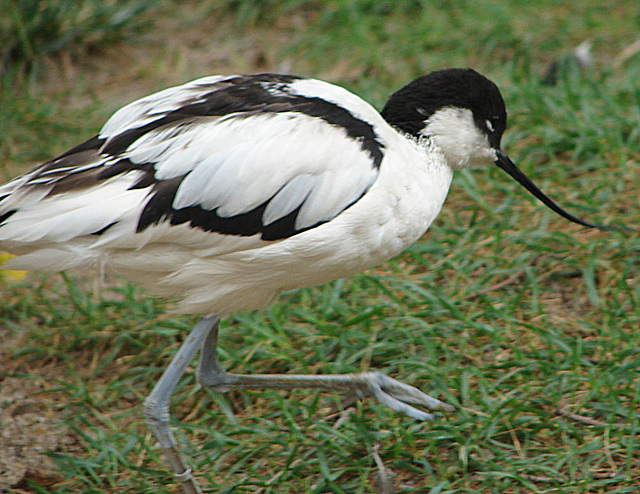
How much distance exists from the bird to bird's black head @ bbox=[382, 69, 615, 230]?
0.09 m

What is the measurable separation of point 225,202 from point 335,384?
846mm

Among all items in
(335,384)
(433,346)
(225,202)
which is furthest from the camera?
(433,346)

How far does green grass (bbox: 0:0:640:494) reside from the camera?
2.97 meters

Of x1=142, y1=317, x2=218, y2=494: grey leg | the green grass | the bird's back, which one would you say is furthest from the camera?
the green grass

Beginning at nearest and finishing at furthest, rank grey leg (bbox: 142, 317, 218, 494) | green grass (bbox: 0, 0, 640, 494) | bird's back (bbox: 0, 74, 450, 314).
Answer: bird's back (bbox: 0, 74, 450, 314), grey leg (bbox: 142, 317, 218, 494), green grass (bbox: 0, 0, 640, 494)

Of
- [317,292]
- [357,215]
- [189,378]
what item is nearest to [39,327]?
[189,378]

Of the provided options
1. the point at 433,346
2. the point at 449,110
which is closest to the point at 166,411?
the point at 433,346

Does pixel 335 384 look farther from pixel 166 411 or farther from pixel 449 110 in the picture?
pixel 449 110

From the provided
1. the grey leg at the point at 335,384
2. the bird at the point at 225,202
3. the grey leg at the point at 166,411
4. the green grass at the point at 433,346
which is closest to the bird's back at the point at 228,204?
the bird at the point at 225,202

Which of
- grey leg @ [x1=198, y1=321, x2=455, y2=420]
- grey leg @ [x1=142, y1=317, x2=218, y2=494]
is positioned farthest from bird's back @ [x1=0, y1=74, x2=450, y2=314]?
grey leg @ [x1=198, y1=321, x2=455, y2=420]

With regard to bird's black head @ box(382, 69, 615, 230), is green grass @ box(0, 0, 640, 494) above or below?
below

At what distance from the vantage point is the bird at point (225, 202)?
261cm

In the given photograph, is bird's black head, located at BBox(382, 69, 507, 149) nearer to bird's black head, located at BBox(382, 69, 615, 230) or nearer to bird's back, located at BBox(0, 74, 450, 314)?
bird's black head, located at BBox(382, 69, 615, 230)

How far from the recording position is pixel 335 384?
10.1 feet
